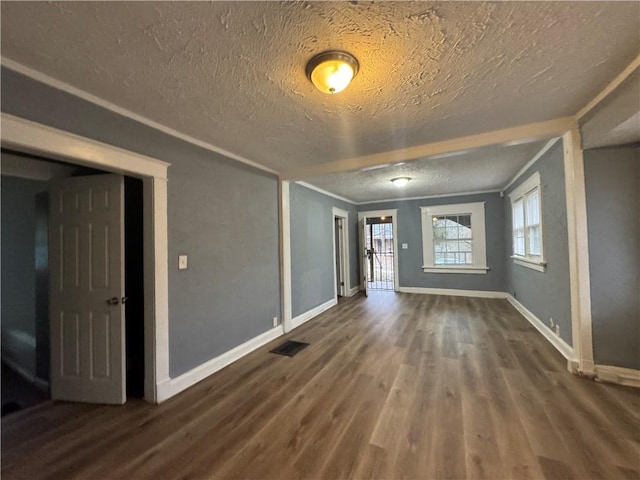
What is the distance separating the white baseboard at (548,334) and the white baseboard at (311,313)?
10.6 ft

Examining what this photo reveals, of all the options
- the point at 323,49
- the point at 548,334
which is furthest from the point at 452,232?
the point at 323,49

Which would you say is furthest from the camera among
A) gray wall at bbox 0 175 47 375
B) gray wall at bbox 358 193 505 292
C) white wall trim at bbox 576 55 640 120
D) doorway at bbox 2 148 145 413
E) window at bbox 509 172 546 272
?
gray wall at bbox 358 193 505 292

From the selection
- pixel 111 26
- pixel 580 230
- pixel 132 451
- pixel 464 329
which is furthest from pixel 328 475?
pixel 464 329

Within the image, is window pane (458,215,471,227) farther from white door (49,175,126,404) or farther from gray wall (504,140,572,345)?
white door (49,175,126,404)

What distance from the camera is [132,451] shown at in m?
1.65

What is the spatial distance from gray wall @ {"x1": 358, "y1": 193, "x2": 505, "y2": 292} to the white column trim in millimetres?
3558

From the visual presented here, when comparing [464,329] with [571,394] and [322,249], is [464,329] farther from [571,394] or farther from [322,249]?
[322,249]

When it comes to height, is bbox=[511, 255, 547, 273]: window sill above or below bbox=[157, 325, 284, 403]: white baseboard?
above

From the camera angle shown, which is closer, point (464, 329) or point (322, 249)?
point (464, 329)

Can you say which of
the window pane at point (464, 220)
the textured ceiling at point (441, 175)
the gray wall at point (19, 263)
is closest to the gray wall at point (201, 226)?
the textured ceiling at point (441, 175)

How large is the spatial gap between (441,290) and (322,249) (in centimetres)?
320

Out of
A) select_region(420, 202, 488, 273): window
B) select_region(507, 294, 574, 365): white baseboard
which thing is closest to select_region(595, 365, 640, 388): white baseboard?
select_region(507, 294, 574, 365): white baseboard

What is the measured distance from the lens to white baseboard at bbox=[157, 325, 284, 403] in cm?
224

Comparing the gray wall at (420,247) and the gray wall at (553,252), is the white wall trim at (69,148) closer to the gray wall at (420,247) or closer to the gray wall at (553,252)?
the gray wall at (553,252)
